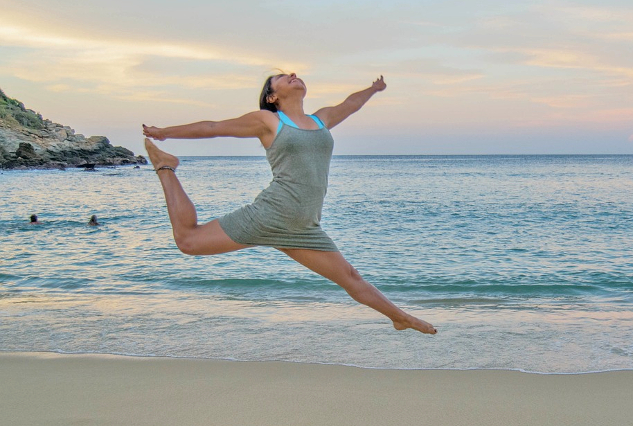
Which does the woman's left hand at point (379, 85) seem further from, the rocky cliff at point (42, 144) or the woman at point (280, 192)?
the rocky cliff at point (42, 144)

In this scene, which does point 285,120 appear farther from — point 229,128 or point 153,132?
point 153,132

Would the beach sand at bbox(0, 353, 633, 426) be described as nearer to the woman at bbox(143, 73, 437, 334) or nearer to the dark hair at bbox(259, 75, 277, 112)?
the woman at bbox(143, 73, 437, 334)

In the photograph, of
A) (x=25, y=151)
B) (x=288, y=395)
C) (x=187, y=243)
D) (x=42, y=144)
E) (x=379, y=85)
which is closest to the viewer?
(x=187, y=243)

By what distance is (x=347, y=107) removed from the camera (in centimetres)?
504

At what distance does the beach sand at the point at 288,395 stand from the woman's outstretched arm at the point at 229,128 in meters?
1.90

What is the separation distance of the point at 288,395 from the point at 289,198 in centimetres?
154

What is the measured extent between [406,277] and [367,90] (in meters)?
7.02

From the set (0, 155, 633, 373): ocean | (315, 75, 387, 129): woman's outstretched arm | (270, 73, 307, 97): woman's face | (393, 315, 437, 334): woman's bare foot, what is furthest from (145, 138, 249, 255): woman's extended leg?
(0, 155, 633, 373): ocean

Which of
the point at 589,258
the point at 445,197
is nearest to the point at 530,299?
the point at 589,258

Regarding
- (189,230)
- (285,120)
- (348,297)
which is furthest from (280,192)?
(348,297)

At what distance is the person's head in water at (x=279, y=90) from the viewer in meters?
4.42

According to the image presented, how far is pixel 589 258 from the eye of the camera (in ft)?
46.1

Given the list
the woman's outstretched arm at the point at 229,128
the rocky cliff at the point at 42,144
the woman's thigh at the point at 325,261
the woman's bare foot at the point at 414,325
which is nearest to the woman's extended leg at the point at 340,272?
the woman's thigh at the point at 325,261

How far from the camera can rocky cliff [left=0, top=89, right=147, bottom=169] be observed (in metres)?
81.9
